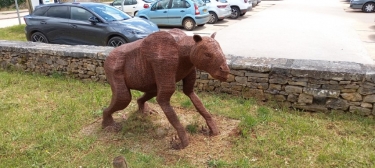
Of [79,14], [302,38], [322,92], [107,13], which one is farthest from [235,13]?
[322,92]

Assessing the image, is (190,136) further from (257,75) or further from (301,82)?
(301,82)

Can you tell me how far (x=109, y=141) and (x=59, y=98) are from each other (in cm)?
214

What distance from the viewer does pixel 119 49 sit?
12.9 feet

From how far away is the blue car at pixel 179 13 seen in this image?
44.3 ft

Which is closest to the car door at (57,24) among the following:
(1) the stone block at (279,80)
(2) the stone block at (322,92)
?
(1) the stone block at (279,80)

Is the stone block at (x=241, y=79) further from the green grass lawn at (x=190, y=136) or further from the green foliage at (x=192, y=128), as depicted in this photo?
the green foliage at (x=192, y=128)

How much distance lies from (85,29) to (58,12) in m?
1.42

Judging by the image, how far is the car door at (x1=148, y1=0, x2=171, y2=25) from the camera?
14.1 meters

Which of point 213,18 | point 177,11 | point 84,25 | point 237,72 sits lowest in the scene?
point 237,72

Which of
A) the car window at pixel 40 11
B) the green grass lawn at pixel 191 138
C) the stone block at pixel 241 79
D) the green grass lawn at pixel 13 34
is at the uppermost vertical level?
the car window at pixel 40 11

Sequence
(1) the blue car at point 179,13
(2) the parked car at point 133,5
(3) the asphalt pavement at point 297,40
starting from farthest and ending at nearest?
1. (2) the parked car at point 133,5
2. (1) the blue car at point 179,13
3. (3) the asphalt pavement at point 297,40

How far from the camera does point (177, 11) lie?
13.8m

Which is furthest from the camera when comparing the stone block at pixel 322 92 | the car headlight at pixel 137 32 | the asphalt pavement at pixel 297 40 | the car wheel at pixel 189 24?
the car wheel at pixel 189 24

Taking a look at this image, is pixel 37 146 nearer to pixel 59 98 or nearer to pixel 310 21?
pixel 59 98
